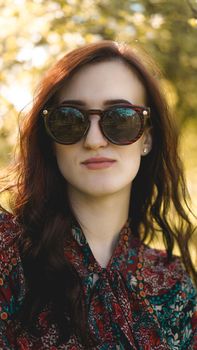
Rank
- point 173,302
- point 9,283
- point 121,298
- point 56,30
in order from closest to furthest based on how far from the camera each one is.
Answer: point 9,283
point 121,298
point 173,302
point 56,30

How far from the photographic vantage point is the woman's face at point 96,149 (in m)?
2.54

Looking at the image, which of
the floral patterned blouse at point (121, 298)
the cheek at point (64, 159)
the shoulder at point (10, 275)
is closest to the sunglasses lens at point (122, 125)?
the cheek at point (64, 159)

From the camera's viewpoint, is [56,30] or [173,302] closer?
[173,302]

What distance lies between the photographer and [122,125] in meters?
2.55

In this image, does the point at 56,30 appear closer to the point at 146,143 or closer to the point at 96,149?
the point at 146,143

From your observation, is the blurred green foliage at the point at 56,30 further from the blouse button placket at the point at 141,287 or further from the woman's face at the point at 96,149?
the blouse button placket at the point at 141,287

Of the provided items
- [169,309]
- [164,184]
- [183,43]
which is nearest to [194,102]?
[183,43]

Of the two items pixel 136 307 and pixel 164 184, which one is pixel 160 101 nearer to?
pixel 164 184

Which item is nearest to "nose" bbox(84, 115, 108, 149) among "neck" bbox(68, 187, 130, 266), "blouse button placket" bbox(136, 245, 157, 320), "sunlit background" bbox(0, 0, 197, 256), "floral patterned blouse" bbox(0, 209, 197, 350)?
"neck" bbox(68, 187, 130, 266)

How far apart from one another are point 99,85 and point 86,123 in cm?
16

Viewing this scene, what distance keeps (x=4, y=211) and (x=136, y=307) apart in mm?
622

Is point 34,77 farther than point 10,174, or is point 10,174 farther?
point 34,77

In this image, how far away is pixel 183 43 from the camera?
444 cm

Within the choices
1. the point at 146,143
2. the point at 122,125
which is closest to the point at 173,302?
the point at 146,143
